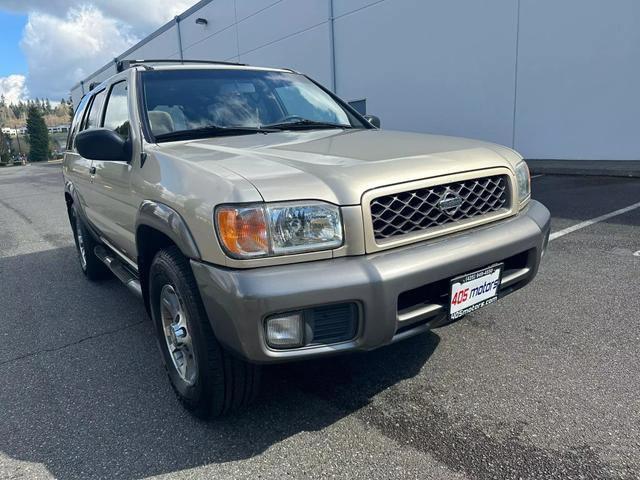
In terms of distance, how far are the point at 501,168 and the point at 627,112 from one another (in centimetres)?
917

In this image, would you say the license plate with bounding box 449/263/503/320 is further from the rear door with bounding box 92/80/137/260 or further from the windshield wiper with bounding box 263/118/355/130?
the rear door with bounding box 92/80/137/260

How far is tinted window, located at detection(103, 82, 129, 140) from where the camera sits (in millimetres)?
3143

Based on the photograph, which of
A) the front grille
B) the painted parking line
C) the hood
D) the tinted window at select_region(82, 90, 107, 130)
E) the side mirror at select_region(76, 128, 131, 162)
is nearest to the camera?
the hood

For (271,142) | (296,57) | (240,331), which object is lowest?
(240,331)

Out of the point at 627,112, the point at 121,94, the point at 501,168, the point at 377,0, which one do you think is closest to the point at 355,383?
the point at 501,168

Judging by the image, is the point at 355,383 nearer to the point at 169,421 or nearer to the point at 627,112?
the point at 169,421

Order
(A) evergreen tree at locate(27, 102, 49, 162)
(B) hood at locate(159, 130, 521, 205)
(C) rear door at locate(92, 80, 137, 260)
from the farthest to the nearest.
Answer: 1. (A) evergreen tree at locate(27, 102, 49, 162)
2. (C) rear door at locate(92, 80, 137, 260)
3. (B) hood at locate(159, 130, 521, 205)

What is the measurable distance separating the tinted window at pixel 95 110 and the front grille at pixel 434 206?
2928 millimetres

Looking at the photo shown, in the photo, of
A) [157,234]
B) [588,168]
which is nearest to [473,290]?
[157,234]

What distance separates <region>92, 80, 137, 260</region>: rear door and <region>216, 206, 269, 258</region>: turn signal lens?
120cm

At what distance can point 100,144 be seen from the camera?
2658 millimetres

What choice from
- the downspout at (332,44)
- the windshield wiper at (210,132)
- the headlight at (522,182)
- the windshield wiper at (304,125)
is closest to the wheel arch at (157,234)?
the windshield wiper at (210,132)

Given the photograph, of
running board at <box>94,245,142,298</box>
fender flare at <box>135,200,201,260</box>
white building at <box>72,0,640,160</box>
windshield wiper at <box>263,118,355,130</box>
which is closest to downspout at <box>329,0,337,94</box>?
white building at <box>72,0,640,160</box>

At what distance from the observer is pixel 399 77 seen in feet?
45.1
